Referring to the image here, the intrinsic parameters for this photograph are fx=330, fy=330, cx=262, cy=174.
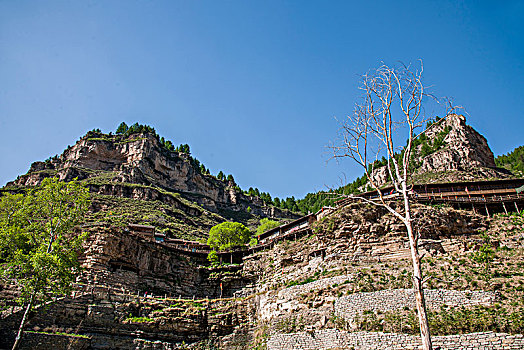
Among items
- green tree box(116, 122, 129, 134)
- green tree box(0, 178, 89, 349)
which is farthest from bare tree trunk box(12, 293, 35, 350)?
green tree box(116, 122, 129, 134)

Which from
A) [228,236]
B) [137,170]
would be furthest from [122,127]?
[228,236]

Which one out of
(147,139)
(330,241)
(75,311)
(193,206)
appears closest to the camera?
(75,311)

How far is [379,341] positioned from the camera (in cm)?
2350

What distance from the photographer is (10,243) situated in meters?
25.4

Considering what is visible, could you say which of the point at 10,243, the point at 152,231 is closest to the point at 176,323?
the point at 10,243

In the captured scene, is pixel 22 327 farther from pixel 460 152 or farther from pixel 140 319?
pixel 460 152

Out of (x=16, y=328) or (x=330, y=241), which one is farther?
(x=330, y=241)

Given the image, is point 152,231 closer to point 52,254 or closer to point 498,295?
point 52,254

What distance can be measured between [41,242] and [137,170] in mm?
77005

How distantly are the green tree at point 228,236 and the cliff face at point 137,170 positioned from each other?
3668 cm

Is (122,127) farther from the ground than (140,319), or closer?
farther from the ground

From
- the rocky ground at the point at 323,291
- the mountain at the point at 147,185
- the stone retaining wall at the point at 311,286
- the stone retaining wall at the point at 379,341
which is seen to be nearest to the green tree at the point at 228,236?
the mountain at the point at 147,185

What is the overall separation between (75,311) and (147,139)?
90.3 m

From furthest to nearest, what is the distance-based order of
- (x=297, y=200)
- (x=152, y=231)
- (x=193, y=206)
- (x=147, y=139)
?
(x=297, y=200), (x=147, y=139), (x=193, y=206), (x=152, y=231)
